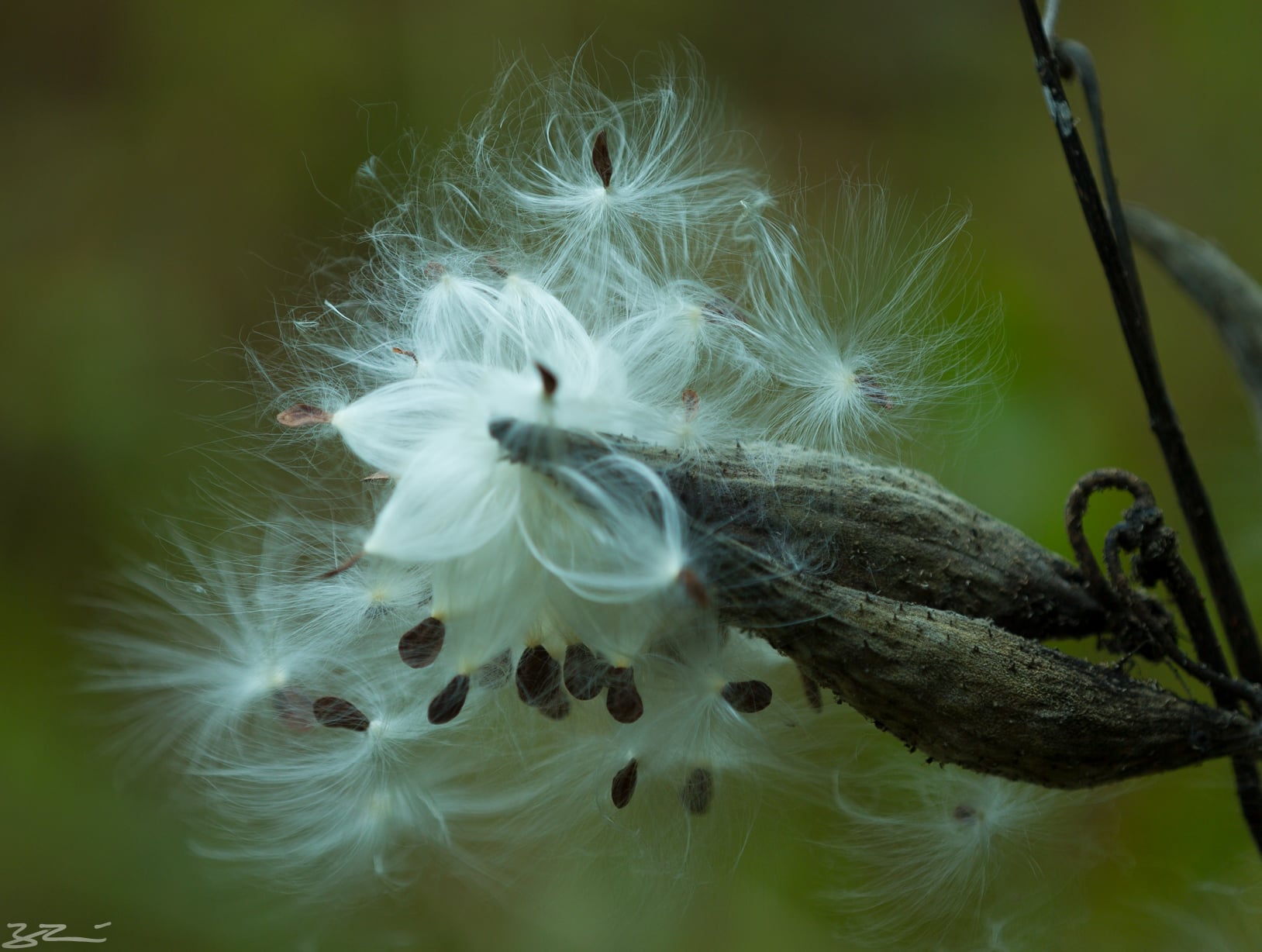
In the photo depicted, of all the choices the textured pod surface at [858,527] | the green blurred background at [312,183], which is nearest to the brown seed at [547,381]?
the textured pod surface at [858,527]

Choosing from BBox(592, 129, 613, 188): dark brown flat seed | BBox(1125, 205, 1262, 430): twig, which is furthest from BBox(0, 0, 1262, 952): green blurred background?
BBox(592, 129, 613, 188): dark brown flat seed

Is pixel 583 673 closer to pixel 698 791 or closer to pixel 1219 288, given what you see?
pixel 698 791

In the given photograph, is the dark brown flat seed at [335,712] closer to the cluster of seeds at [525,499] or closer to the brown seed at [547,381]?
the cluster of seeds at [525,499]

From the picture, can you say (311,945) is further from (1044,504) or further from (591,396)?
(1044,504)

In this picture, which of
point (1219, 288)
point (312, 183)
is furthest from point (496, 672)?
point (312, 183)

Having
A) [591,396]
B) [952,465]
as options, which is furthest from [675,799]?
[952,465]
